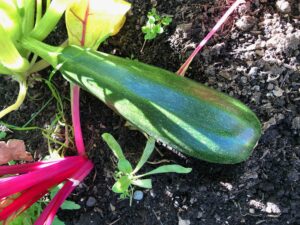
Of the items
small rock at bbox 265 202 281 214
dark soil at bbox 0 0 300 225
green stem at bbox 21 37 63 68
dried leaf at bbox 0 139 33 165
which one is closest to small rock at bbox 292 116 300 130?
dark soil at bbox 0 0 300 225

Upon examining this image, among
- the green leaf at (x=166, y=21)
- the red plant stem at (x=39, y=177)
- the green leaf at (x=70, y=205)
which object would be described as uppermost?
the green leaf at (x=166, y=21)

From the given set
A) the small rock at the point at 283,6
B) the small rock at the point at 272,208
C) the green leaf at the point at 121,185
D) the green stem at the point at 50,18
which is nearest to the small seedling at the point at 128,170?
the green leaf at the point at 121,185

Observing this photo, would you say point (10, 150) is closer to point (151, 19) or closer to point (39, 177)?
point (39, 177)

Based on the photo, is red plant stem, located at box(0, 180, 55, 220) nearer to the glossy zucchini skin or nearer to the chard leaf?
the glossy zucchini skin

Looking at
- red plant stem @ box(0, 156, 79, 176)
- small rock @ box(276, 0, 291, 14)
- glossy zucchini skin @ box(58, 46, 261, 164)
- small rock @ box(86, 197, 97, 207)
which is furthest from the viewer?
small rock @ box(86, 197, 97, 207)

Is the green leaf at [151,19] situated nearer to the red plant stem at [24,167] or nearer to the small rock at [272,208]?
the red plant stem at [24,167]

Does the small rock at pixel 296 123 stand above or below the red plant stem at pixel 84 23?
below

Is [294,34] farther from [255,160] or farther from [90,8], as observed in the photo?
[90,8]

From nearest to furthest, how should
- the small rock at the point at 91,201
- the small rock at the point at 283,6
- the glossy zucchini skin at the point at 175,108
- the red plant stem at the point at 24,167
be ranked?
the glossy zucchini skin at the point at 175,108, the red plant stem at the point at 24,167, the small rock at the point at 283,6, the small rock at the point at 91,201
